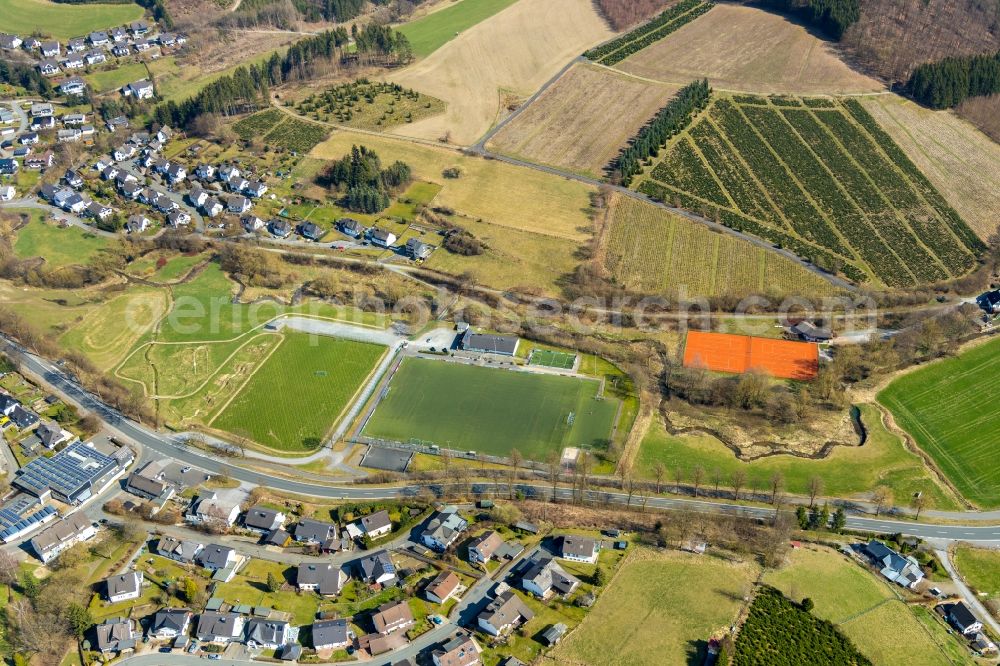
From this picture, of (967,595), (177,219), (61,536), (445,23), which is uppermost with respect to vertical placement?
(445,23)

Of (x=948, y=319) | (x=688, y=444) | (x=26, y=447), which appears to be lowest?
(x=26, y=447)

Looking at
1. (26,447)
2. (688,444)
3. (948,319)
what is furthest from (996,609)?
(26,447)

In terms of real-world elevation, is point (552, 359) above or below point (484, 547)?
above

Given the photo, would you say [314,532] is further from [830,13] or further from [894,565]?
[830,13]

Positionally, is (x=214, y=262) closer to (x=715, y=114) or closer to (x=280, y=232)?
(x=280, y=232)

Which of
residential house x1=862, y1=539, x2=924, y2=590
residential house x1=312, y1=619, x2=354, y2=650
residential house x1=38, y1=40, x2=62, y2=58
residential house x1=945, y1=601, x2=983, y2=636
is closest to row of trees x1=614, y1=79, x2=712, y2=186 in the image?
residential house x1=862, y1=539, x2=924, y2=590

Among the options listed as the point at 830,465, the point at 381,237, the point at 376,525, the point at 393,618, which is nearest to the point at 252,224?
the point at 381,237

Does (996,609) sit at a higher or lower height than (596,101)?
lower
